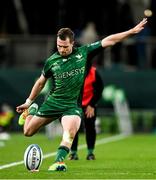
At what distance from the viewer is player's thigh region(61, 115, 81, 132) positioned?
13.1 m

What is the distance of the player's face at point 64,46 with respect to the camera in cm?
1313

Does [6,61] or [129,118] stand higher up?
[6,61]

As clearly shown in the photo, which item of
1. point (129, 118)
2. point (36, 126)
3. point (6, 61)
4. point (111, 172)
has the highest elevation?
point (6, 61)

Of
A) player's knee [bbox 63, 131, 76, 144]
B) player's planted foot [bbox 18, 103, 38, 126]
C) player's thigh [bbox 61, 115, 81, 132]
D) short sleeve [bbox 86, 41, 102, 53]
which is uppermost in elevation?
short sleeve [bbox 86, 41, 102, 53]

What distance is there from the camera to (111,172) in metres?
12.9

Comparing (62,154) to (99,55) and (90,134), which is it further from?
(99,55)

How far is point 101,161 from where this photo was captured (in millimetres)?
15797

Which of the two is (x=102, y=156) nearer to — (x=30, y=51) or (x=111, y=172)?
(x=111, y=172)

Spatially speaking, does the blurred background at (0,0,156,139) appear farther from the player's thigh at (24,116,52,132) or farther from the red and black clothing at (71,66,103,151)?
the player's thigh at (24,116,52,132)

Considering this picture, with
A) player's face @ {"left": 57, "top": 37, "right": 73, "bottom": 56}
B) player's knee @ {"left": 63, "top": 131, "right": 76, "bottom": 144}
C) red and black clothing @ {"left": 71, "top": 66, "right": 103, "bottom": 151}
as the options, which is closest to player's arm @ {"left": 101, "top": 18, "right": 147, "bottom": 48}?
player's face @ {"left": 57, "top": 37, "right": 73, "bottom": 56}

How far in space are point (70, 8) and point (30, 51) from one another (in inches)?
94.7

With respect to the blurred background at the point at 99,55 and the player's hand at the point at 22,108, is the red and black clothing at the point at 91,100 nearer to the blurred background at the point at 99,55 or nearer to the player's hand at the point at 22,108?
the player's hand at the point at 22,108

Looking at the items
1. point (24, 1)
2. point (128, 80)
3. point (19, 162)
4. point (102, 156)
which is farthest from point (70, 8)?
point (19, 162)

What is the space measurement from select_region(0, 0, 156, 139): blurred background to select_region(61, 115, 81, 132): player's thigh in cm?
1226
